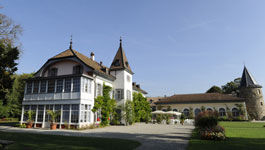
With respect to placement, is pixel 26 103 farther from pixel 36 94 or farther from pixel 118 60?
pixel 118 60

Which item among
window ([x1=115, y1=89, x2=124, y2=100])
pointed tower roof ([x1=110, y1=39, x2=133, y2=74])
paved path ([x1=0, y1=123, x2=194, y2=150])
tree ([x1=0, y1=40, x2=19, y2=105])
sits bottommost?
paved path ([x1=0, y1=123, x2=194, y2=150])

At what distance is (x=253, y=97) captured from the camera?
40375mm

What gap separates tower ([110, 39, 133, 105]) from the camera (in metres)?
25.0

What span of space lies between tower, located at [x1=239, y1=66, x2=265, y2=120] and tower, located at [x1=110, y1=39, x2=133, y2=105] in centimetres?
3293

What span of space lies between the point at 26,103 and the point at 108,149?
17.7m

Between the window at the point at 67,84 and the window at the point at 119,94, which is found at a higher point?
the window at the point at 67,84

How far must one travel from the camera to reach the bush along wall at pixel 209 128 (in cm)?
1043

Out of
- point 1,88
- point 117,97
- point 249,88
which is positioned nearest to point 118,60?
point 117,97

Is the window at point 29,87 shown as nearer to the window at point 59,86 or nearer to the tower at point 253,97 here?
the window at point 59,86

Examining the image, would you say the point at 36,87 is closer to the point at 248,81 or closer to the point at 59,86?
the point at 59,86

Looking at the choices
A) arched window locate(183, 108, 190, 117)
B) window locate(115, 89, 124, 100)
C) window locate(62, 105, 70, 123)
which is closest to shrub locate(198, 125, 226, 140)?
window locate(62, 105, 70, 123)

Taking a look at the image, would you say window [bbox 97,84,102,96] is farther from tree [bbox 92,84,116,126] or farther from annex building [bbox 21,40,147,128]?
tree [bbox 92,84,116,126]

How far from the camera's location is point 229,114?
3731 centimetres

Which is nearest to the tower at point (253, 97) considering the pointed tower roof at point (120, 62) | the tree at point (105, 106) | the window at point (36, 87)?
the pointed tower roof at point (120, 62)
